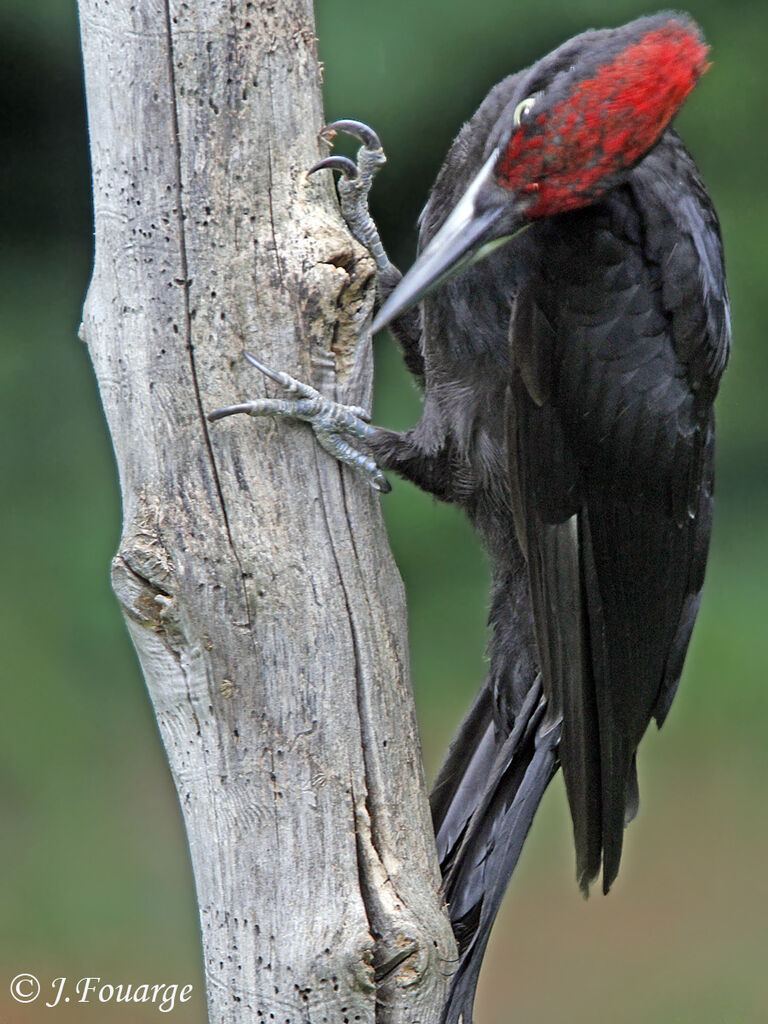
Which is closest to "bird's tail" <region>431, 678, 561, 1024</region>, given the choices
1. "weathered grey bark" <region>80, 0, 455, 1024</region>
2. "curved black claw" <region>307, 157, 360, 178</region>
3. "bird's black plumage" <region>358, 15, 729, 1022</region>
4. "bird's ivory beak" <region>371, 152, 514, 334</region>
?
"bird's black plumage" <region>358, 15, 729, 1022</region>

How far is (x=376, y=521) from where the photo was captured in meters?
1.64

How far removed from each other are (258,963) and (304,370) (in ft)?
2.36

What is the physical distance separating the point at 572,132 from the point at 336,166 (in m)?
0.29

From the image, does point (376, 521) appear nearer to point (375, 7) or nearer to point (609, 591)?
point (609, 591)

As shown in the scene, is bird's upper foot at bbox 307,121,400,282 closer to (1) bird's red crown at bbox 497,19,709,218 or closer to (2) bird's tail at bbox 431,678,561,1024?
(1) bird's red crown at bbox 497,19,709,218

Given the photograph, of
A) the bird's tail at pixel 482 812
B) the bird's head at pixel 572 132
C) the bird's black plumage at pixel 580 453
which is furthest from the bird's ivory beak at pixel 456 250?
the bird's tail at pixel 482 812

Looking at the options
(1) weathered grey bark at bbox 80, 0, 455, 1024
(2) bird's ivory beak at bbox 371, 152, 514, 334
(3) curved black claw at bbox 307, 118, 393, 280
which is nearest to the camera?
(1) weathered grey bark at bbox 80, 0, 455, 1024

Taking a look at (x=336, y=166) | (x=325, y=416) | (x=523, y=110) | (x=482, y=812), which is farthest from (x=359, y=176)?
(x=482, y=812)

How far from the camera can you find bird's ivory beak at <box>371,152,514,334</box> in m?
1.59

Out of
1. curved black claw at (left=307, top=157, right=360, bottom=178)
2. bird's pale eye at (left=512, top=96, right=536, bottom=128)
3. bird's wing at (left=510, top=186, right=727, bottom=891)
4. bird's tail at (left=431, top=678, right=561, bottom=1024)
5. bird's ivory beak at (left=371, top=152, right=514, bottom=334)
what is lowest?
bird's tail at (left=431, top=678, right=561, bottom=1024)

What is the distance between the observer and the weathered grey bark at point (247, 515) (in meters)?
1.49

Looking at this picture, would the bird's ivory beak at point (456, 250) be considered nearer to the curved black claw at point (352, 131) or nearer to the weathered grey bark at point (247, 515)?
the weathered grey bark at point (247, 515)

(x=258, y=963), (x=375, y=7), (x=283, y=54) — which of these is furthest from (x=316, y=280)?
(x=375, y=7)

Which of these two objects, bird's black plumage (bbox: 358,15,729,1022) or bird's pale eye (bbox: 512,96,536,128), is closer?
bird's pale eye (bbox: 512,96,536,128)
